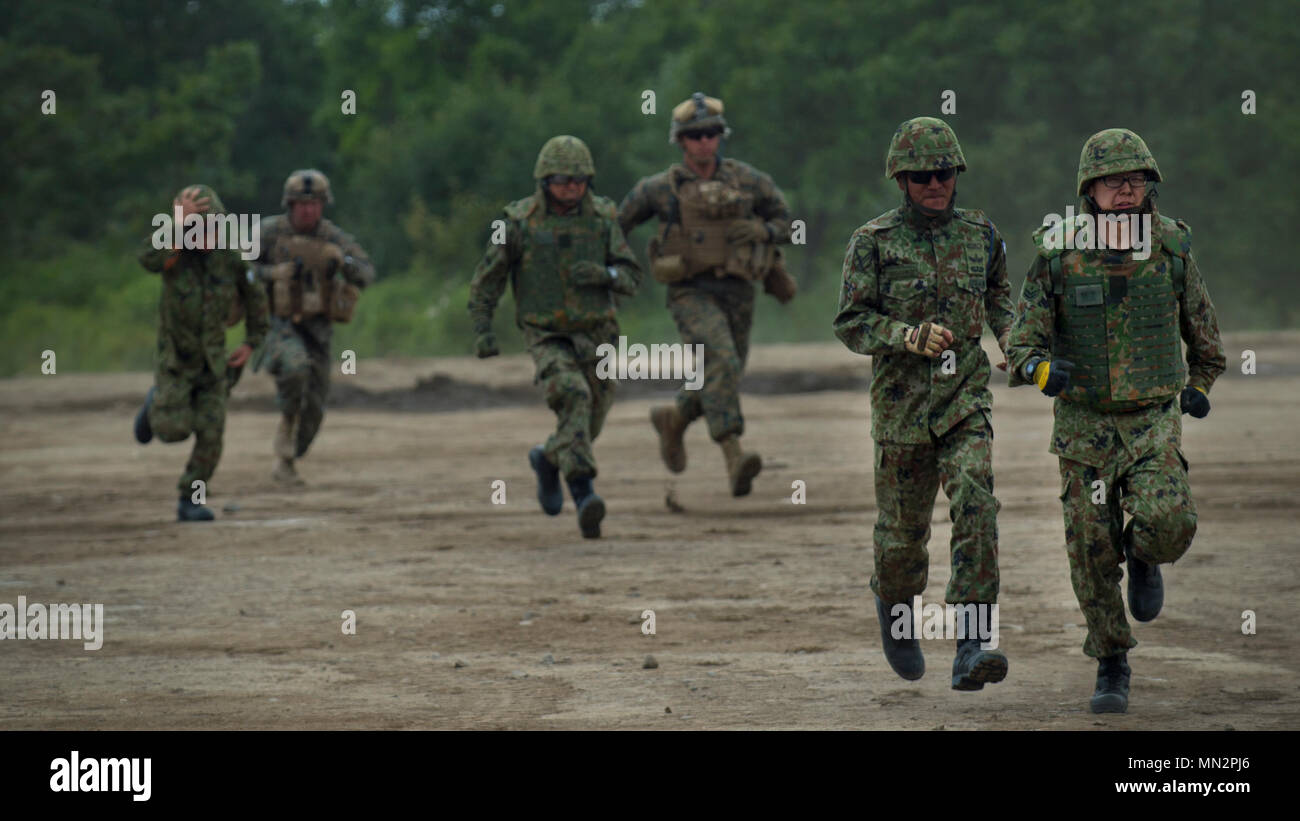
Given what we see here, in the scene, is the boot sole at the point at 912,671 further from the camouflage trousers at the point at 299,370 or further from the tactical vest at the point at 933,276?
the camouflage trousers at the point at 299,370

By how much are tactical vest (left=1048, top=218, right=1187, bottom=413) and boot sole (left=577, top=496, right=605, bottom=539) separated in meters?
4.89

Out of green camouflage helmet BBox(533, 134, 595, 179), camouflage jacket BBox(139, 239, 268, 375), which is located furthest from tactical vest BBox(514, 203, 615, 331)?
camouflage jacket BBox(139, 239, 268, 375)

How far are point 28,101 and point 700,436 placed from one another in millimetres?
21601

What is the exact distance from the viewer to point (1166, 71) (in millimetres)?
34000

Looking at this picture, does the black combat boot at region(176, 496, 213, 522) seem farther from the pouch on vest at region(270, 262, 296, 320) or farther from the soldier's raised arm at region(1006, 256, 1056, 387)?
the soldier's raised arm at region(1006, 256, 1056, 387)

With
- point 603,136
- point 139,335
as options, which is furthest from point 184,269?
point 603,136

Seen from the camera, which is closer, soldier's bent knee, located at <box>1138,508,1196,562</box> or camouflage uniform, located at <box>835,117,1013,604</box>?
soldier's bent knee, located at <box>1138,508,1196,562</box>

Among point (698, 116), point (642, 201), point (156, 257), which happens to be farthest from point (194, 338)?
point (698, 116)

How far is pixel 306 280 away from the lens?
14.5 m

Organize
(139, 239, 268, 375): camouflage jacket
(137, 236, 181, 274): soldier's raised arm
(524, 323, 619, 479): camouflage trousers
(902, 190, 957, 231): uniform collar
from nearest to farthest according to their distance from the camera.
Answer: (902, 190, 957, 231): uniform collar
(524, 323, 619, 479): camouflage trousers
(137, 236, 181, 274): soldier's raised arm
(139, 239, 268, 375): camouflage jacket

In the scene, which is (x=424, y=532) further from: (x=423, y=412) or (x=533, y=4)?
(x=533, y=4)

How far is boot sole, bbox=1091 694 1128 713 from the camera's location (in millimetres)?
6746

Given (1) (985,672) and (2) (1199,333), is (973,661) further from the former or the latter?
(2) (1199,333)

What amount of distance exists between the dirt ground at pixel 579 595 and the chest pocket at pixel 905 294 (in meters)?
1.34
